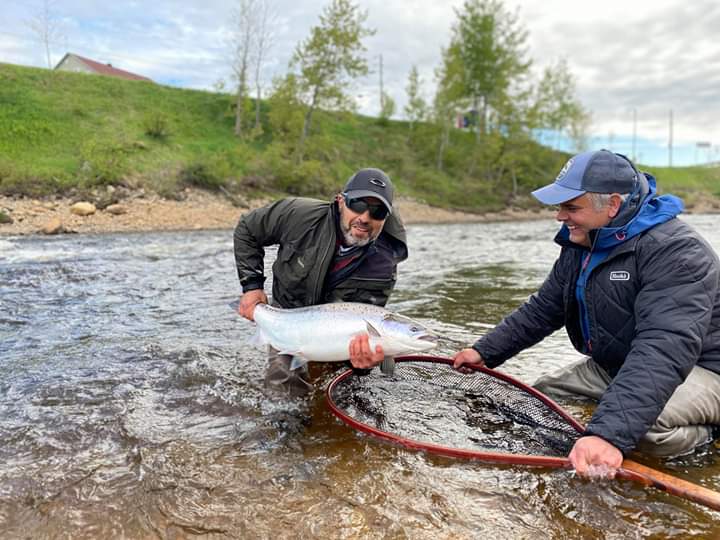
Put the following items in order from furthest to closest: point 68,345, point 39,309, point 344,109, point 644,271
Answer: point 344,109 → point 39,309 → point 68,345 → point 644,271

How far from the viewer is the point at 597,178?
321cm

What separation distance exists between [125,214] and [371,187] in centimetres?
1838

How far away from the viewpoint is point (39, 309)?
720 centimetres

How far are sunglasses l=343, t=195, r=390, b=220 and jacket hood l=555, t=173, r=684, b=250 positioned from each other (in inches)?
59.8

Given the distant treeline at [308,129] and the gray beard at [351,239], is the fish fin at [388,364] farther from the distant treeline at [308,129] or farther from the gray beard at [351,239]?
the distant treeline at [308,129]

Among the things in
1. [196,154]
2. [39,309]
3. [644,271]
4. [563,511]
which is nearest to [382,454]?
[563,511]

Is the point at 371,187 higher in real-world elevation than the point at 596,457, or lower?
higher

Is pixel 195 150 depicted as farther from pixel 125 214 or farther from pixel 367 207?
pixel 367 207

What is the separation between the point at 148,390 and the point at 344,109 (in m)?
31.0

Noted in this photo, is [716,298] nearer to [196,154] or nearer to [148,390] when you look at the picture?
[148,390]

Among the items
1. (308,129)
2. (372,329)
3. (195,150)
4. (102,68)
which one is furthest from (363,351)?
(102,68)

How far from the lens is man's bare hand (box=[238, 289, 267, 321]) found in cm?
446

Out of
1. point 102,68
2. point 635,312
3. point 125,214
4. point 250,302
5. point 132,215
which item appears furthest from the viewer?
point 102,68

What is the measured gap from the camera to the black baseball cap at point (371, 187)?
4.00 metres
